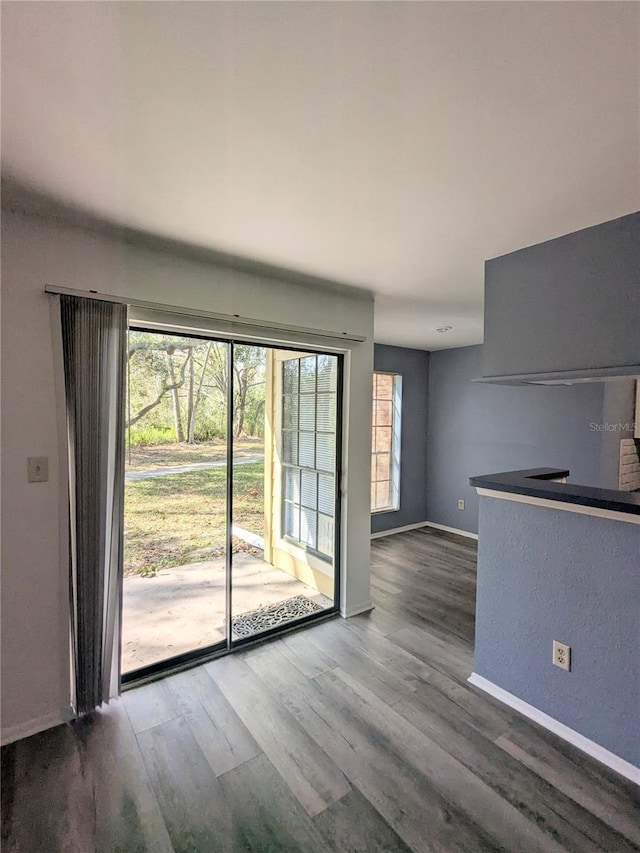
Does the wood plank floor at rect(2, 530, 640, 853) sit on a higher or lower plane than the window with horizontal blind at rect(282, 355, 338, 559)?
lower

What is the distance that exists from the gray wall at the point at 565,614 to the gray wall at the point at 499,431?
243cm

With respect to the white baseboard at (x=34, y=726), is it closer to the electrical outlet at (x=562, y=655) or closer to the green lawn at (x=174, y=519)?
the green lawn at (x=174, y=519)

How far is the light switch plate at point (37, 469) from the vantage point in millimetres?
1919

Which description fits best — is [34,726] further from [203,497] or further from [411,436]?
[411,436]

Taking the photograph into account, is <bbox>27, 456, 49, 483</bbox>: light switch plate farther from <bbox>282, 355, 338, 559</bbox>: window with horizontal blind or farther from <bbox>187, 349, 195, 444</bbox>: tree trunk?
<bbox>282, 355, 338, 559</bbox>: window with horizontal blind

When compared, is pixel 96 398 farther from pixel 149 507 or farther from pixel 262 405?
pixel 262 405

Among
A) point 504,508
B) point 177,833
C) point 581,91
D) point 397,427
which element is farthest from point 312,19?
point 397,427

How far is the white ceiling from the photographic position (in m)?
0.94

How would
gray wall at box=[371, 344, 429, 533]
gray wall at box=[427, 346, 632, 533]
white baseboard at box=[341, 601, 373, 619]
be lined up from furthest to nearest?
gray wall at box=[371, 344, 429, 533] < gray wall at box=[427, 346, 632, 533] < white baseboard at box=[341, 601, 373, 619]

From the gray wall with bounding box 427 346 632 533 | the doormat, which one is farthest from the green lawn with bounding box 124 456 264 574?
the gray wall with bounding box 427 346 632 533

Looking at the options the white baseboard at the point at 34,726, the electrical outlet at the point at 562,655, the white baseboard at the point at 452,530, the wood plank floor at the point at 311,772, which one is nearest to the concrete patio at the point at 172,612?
the wood plank floor at the point at 311,772

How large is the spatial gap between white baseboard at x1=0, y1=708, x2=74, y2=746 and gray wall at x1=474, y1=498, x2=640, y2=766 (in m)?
2.25

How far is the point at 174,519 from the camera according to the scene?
2592 mm

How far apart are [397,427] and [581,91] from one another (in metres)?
4.37
